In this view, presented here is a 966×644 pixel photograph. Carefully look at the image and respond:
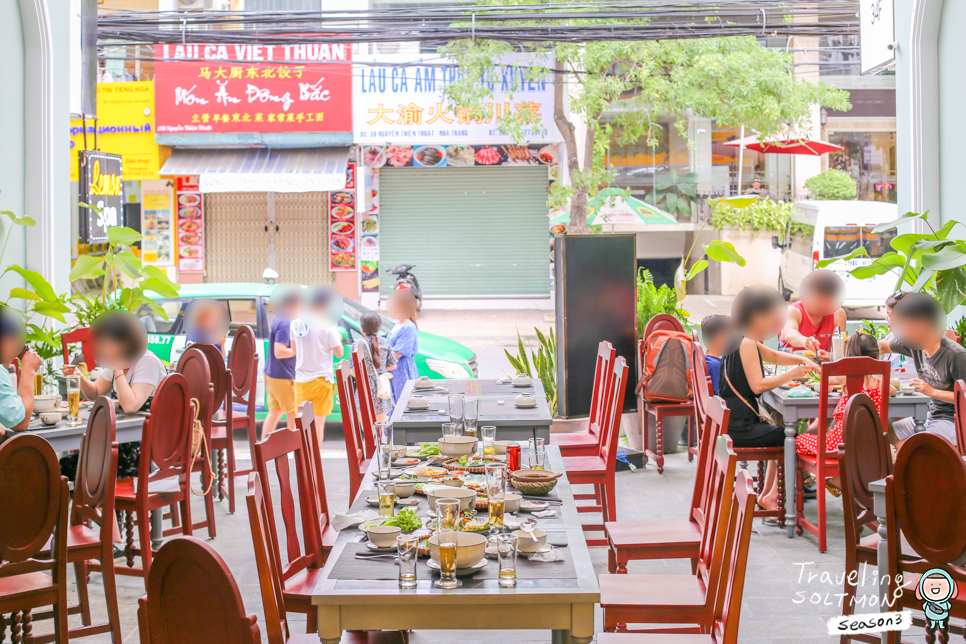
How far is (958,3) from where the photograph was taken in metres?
7.11

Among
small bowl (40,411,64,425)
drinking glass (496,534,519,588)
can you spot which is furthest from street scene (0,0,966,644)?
small bowl (40,411,64,425)

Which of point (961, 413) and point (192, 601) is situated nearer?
point (192, 601)

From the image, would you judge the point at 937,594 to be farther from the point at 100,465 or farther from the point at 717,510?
the point at 100,465

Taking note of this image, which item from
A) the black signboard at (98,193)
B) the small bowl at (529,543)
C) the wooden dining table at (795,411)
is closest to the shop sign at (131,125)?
the black signboard at (98,193)

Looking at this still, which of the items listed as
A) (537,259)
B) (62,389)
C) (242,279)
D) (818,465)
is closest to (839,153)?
(537,259)

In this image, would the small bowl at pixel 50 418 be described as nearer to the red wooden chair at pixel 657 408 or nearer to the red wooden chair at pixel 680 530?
the red wooden chair at pixel 680 530

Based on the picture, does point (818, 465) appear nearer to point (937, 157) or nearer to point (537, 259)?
point (937, 157)

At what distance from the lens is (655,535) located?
13.5ft

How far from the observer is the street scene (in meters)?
3.21

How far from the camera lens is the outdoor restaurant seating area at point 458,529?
276 cm

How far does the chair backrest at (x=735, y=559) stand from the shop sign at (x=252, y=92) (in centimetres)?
1517

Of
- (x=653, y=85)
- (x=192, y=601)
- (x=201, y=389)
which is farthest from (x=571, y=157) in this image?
(x=192, y=601)

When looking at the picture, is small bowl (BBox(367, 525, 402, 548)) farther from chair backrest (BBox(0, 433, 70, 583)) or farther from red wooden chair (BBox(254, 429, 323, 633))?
chair backrest (BBox(0, 433, 70, 583))

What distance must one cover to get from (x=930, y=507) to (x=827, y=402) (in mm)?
2144
